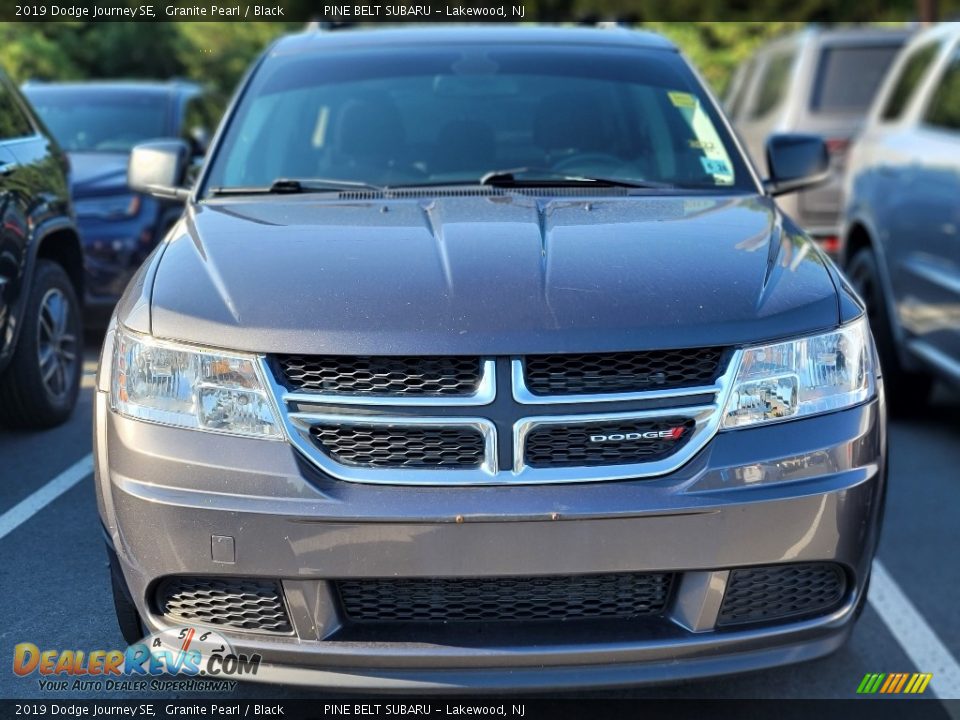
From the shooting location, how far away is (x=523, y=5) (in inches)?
1385

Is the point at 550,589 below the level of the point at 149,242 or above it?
above

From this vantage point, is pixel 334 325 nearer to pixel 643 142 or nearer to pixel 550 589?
pixel 550 589

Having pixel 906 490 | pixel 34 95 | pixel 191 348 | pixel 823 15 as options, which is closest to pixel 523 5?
pixel 823 15

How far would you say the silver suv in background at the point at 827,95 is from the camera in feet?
31.6

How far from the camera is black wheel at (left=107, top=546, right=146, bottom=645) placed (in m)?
3.04

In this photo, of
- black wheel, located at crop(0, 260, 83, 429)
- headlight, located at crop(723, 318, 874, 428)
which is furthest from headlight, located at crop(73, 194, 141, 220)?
headlight, located at crop(723, 318, 874, 428)

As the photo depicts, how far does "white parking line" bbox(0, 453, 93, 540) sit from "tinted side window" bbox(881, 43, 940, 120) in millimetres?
4288

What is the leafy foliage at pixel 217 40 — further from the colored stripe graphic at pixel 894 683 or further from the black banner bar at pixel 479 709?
the black banner bar at pixel 479 709

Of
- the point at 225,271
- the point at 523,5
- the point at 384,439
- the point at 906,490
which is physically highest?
the point at 225,271

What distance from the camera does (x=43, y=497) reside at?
4.81 metres

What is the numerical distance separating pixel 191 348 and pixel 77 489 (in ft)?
7.14

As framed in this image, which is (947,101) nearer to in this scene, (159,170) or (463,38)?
(463,38)

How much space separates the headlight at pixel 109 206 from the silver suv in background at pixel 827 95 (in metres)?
4.14

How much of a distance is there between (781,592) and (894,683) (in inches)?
33.2
